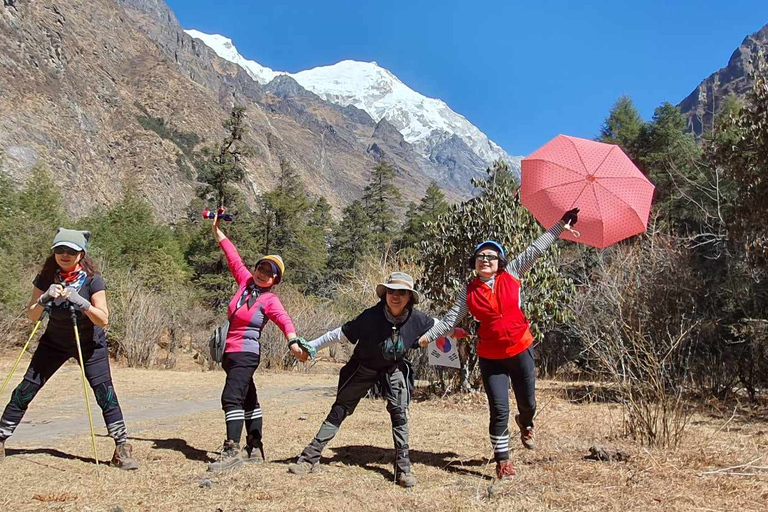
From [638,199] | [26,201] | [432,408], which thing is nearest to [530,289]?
[432,408]

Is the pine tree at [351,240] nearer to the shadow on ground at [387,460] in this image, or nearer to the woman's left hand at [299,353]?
the shadow on ground at [387,460]

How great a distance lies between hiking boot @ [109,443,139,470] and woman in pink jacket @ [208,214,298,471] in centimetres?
65

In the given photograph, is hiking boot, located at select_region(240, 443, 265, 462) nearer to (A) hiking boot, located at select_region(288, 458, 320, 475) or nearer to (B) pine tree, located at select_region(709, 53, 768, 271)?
(A) hiking boot, located at select_region(288, 458, 320, 475)

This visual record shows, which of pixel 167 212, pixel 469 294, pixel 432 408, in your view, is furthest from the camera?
pixel 167 212

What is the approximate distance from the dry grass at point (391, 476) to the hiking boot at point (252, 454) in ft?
0.50

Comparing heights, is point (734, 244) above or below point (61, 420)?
above

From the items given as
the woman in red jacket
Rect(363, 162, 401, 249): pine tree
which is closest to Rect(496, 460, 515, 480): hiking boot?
the woman in red jacket

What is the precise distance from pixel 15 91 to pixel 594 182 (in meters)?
65.6

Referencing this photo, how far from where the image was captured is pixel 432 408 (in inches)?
326

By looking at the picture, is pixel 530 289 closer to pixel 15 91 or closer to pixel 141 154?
pixel 15 91

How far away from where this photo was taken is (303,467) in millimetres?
4086

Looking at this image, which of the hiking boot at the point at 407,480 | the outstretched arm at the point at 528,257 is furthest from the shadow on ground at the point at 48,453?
the outstretched arm at the point at 528,257

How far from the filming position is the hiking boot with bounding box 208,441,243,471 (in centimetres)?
401

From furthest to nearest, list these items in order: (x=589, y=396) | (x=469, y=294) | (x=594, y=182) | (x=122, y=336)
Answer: (x=122, y=336) → (x=589, y=396) → (x=594, y=182) → (x=469, y=294)
